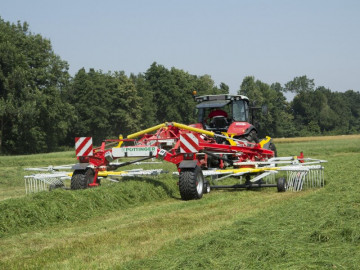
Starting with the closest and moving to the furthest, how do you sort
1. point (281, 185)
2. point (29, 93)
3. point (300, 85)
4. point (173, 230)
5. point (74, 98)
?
1. point (173, 230)
2. point (281, 185)
3. point (29, 93)
4. point (74, 98)
5. point (300, 85)

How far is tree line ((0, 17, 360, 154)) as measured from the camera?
47.2 m

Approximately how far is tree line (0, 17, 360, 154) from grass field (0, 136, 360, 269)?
1964 cm

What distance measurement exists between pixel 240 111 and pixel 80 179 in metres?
6.04

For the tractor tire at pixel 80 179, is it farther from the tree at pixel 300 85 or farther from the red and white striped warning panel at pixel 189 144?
the tree at pixel 300 85

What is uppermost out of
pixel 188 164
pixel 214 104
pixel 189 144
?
pixel 214 104

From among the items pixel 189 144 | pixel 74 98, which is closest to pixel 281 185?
pixel 189 144

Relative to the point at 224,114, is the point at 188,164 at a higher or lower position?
lower

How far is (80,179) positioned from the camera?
11320mm

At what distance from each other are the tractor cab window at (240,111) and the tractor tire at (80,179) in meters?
5.54

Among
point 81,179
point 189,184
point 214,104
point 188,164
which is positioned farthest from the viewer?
point 214,104

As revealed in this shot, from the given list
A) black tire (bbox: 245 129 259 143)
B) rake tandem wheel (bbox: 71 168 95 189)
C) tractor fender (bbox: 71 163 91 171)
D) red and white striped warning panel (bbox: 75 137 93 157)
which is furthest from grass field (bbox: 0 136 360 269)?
black tire (bbox: 245 129 259 143)

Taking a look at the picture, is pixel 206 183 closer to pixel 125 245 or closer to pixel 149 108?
pixel 125 245

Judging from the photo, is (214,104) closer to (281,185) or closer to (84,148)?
(281,185)

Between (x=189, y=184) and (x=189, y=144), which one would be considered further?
(x=189, y=144)
